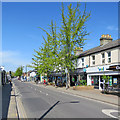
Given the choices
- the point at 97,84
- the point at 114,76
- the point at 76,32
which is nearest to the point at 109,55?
the point at 114,76

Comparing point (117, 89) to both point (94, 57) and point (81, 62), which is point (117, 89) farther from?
point (81, 62)

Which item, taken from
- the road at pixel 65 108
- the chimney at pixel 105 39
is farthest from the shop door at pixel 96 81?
the road at pixel 65 108

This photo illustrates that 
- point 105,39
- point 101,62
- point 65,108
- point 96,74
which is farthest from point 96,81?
point 65,108

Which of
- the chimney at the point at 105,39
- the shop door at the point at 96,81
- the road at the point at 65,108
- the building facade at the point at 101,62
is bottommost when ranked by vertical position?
the road at the point at 65,108

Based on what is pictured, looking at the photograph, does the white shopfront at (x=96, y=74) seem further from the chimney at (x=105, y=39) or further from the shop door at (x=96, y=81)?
the chimney at (x=105, y=39)

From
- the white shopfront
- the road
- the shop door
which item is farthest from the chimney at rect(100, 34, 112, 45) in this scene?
the road

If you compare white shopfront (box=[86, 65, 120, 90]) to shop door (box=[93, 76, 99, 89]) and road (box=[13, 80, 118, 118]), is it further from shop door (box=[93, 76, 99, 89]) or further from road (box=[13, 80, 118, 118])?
road (box=[13, 80, 118, 118])

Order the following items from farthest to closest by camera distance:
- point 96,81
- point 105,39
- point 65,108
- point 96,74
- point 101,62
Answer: point 105,39, point 96,81, point 96,74, point 101,62, point 65,108

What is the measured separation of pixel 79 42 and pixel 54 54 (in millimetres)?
4906

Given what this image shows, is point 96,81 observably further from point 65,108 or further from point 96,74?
point 65,108

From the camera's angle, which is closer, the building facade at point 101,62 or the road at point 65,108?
the road at point 65,108

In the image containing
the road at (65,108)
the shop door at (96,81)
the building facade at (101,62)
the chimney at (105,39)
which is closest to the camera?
the road at (65,108)

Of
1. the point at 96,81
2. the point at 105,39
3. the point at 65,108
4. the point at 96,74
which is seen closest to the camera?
the point at 65,108

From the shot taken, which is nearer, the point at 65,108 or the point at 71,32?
the point at 65,108
